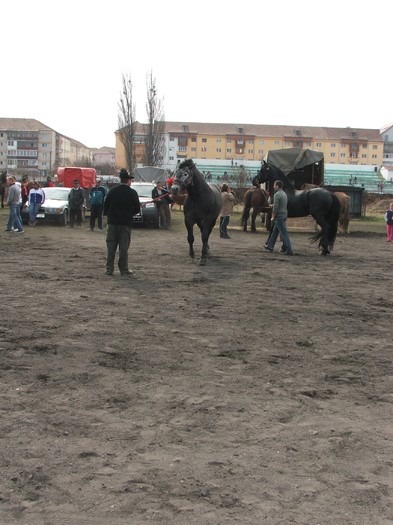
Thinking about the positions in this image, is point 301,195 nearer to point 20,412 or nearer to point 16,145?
point 20,412

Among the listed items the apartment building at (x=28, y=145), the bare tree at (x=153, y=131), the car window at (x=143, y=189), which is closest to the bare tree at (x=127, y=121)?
the bare tree at (x=153, y=131)

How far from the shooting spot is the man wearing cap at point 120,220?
11516 millimetres

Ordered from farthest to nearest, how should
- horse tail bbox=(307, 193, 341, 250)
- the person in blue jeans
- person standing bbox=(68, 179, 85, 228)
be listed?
person standing bbox=(68, 179, 85, 228) < horse tail bbox=(307, 193, 341, 250) < the person in blue jeans

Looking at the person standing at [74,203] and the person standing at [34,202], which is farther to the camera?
the person standing at [74,203]

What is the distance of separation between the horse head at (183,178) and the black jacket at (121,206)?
1.48 metres

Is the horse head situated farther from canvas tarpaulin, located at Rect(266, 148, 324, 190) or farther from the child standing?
canvas tarpaulin, located at Rect(266, 148, 324, 190)

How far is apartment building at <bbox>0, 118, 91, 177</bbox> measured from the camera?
466ft

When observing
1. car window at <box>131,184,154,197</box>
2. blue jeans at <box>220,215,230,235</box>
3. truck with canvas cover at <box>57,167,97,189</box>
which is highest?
truck with canvas cover at <box>57,167,97,189</box>

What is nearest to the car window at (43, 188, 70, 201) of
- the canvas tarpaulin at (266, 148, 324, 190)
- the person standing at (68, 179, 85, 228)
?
the person standing at (68, 179, 85, 228)

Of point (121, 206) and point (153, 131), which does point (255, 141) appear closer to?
point (153, 131)

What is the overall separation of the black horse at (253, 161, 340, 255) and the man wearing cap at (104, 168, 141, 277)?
6.39m

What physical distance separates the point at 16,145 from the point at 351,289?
140832 millimetres

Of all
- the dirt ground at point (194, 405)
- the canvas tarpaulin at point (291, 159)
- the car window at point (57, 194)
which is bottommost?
the dirt ground at point (194, 405)

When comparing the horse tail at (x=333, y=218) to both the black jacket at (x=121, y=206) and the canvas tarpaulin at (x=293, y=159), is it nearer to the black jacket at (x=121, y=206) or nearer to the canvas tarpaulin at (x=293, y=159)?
the black jacket at (x=121, y=206)
